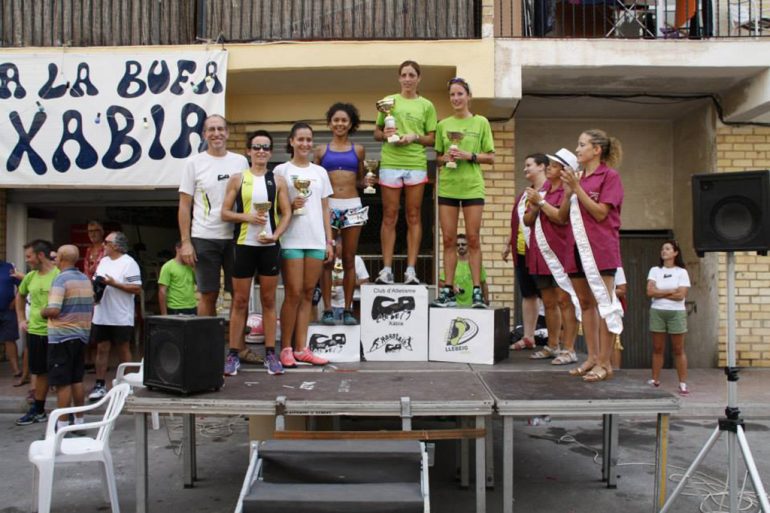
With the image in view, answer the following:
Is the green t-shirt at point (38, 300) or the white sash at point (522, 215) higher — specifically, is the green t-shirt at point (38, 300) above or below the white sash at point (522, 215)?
below

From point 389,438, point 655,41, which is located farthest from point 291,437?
point 655,41

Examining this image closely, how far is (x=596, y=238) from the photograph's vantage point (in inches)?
194

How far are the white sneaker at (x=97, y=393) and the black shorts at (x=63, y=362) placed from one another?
4.75ft

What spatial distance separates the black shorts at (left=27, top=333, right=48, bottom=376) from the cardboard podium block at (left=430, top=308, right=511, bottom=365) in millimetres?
4226

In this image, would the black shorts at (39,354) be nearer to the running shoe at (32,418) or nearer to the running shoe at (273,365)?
the running shoe at (32,418)

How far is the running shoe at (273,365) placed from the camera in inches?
210

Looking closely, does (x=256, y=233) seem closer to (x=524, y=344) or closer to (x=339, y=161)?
(x=339, y=161)

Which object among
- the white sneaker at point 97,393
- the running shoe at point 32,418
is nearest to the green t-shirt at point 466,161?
the white sneaker at point 97,393

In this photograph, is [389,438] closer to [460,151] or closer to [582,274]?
[582,274]

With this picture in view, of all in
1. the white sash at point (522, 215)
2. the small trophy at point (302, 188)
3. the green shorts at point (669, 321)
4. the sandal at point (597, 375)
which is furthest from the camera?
the green shorts at point (669, 321)

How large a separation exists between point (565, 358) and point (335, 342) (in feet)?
6.80

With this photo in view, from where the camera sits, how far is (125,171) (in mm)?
9172

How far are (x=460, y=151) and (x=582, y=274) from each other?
5.65 ft

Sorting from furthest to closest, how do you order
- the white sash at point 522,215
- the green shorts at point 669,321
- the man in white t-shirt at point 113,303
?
the green shorts at point 669,321 < the man in white t-shirt at point 113,303 < the white sash at point 522,215
